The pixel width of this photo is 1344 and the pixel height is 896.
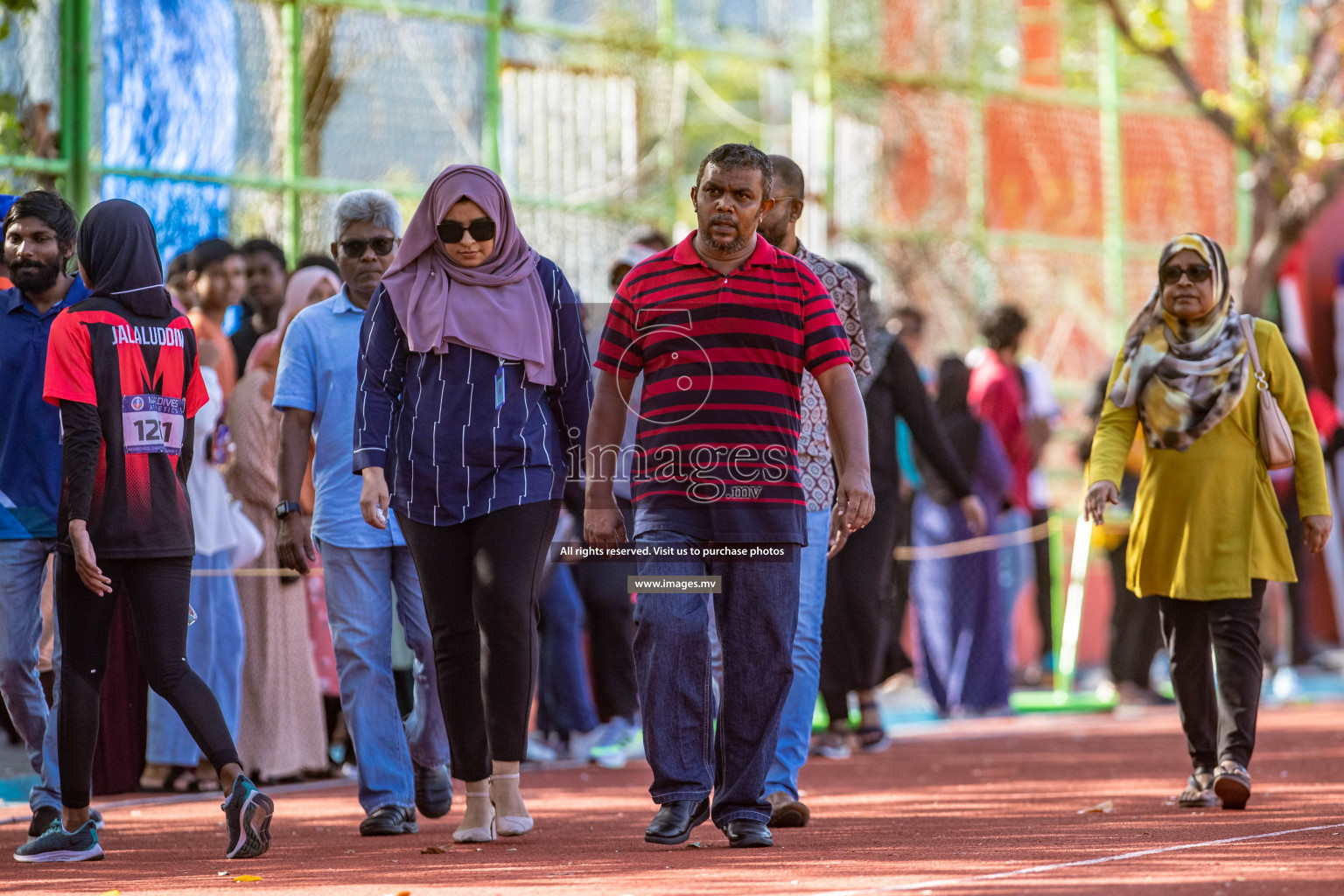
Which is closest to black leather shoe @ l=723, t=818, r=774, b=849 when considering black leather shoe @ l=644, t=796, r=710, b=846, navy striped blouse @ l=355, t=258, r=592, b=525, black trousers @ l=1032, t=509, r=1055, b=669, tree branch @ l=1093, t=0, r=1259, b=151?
black leather shoe @ l=644, t=796, r=710, b=846

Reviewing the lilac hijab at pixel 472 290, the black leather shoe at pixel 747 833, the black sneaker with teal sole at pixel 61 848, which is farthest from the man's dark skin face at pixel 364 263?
the black leather shoe at pixel 747 833

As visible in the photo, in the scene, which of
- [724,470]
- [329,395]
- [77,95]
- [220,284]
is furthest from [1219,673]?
[77,95]

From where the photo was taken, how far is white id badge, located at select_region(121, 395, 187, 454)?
20.7 feet

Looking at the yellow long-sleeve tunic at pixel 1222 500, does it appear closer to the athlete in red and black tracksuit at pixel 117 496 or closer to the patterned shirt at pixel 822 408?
the patterned shirt at pixel 822 408

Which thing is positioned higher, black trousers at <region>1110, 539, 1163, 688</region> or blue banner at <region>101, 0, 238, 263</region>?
blue banner at <region>101, 0, 238, 263</region>

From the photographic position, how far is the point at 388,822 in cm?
671

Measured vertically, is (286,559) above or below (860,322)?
below

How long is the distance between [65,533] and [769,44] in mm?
9341

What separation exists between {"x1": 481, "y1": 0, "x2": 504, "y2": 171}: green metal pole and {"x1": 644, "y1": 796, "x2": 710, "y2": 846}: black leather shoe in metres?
7.34

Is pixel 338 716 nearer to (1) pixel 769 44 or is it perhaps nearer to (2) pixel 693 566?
(2) pixel 693 566

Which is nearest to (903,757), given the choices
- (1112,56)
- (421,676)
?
(421,676)

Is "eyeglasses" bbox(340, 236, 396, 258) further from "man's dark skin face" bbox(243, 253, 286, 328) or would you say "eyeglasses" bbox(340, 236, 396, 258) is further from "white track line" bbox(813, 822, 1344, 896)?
"white track line" bbox(813, 822, 1344, 896)

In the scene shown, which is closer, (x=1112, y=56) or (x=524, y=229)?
(x=524, y=229)

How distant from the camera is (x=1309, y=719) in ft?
37.6
